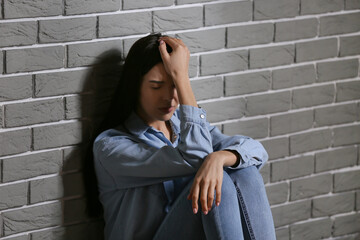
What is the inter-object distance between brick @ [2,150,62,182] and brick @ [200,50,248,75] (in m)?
0.62

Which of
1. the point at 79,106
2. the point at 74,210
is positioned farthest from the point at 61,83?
the point at 74,210

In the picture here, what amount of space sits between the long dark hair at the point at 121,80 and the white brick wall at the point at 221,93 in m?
0.04

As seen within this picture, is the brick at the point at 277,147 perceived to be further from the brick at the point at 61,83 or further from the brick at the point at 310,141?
the brick at the point at 61,83

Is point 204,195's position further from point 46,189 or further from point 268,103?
point 268,103

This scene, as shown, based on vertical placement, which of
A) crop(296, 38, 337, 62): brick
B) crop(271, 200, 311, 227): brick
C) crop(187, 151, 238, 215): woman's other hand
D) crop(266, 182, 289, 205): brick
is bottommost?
crop(271, 200, 311, 227): brick

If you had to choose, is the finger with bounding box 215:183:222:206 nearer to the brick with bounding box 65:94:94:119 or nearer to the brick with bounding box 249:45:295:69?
the brick with bounding box 65:94:94:119

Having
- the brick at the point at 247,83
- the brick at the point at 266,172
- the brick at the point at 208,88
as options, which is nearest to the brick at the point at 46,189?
the brick at the point at 208,88

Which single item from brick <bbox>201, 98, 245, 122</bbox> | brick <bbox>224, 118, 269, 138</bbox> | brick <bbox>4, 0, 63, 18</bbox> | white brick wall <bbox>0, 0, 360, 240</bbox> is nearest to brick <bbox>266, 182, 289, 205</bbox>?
white brick wall <bbox>0, 0, 360, 240</bbox>

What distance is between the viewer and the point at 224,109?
249 centimetres

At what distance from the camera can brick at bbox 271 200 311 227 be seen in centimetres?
272

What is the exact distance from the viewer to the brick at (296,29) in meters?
2.55

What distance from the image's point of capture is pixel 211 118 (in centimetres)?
247

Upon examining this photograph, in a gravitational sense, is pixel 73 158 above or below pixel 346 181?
above

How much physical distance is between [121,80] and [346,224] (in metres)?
1.30
